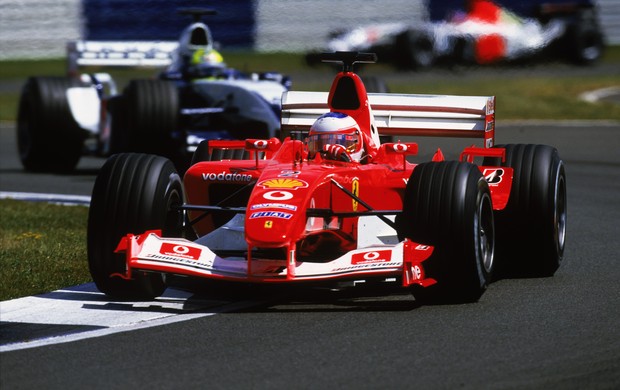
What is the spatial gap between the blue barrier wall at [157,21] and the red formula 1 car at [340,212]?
1278 centimetres

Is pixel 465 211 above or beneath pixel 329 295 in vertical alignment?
above

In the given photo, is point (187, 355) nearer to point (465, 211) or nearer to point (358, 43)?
point (465, 211)

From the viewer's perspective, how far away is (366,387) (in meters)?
5.75

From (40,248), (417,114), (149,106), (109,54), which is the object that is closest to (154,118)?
(149,106)

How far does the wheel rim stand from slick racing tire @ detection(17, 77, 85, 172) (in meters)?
9.12

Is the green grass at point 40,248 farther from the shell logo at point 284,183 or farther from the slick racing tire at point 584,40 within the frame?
the slick racing tire at point 584,40

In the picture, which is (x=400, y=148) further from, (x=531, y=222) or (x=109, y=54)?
(x=109, y=54)

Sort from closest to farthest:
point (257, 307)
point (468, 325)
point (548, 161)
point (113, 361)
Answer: point (113, 361) < point (468, 325) < point (257, 307) < point (548, 161)

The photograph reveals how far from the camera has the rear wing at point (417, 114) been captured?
9.59 metres

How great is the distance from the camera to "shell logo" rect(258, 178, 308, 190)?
758cm

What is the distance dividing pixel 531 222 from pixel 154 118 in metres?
7.02

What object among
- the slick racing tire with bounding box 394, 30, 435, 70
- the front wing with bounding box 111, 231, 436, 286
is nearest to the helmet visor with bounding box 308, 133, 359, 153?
the front wing with bounding box 111, 231, 436, 286

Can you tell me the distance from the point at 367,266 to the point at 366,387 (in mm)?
1554

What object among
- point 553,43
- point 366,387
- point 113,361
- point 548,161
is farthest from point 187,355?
point 553,43
